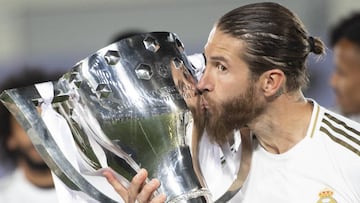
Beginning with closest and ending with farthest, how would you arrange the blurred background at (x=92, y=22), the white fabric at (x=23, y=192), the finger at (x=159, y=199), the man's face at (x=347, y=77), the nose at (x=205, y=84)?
the finger at (x=159, y=199) < the nose at (x=205, y=84) < the white fabric at (x=23, y=192) < the man's face at (x=347, y=77) < the blurred background at (x=92, y=22)

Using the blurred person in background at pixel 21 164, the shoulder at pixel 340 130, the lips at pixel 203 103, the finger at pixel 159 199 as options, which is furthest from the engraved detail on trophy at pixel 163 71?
the blurred person in background at pixel 21 164

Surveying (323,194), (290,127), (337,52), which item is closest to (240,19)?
(290,127)

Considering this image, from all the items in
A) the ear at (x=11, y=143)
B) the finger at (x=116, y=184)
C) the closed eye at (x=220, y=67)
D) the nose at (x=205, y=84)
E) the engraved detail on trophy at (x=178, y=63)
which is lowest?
the ear at (x=11, y=143)

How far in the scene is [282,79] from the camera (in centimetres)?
203

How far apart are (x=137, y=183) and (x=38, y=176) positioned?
1614 mm

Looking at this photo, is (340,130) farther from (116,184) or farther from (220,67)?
(116,184)

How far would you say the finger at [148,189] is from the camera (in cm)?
183

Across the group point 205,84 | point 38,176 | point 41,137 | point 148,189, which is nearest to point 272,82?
point 205,84

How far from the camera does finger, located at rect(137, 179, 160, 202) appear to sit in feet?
6.00

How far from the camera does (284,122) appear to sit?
2.05 meters

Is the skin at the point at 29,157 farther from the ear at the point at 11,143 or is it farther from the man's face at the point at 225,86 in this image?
the man's face at the point at 225,86

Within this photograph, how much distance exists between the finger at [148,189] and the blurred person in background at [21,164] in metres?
1.54

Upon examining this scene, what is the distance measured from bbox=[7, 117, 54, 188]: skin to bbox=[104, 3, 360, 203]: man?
1432 millimetres

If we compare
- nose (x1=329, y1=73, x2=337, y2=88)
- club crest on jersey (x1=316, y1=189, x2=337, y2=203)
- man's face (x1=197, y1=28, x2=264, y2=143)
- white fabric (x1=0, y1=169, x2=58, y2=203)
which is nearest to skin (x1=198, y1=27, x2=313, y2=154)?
man's face (x1=197, y1=28, x2=264, y2=143)
